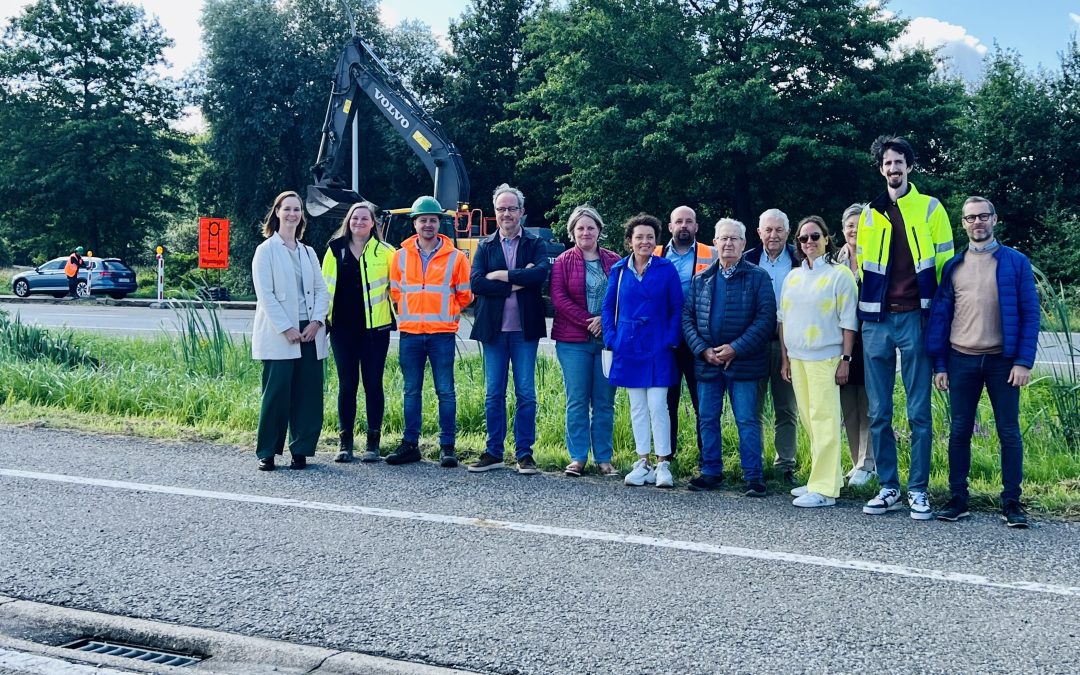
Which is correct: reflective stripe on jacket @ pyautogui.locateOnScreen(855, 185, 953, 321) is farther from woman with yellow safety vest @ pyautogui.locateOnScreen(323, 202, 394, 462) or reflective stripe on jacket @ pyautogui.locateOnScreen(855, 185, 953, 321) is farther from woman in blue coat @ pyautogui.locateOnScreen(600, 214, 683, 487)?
woman with yellow safety vest @ pyautogui.locateOnScreen(323, 202, 394, 462)

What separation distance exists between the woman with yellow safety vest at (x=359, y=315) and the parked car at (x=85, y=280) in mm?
26951

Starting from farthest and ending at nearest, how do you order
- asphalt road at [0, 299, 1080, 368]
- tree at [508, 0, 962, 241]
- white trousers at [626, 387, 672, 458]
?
1. tree at [508, 0, 962, 241]
2. asphalt road at [0, 299, 1080, 368]
3. white trousers at [626, 387, 672, 458]

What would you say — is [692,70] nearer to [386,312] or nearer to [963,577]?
[386,312]

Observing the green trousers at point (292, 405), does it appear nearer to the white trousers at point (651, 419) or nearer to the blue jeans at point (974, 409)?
the white trousers at point (651, 419)

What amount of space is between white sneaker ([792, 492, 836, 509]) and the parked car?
98.3 ft

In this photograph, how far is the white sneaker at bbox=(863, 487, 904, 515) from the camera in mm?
5977

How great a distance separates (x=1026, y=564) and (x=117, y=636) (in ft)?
13.8

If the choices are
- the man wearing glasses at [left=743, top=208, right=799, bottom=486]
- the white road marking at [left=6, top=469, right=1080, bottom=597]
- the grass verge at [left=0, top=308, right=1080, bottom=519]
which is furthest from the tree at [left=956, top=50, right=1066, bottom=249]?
the white road marking at [left=6, top=469, right=1080, bottom=597]

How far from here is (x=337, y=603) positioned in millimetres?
4402

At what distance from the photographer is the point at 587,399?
24.1ft

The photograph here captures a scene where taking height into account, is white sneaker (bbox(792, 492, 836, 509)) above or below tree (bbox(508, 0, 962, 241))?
below

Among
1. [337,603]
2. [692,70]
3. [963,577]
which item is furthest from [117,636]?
[692,70]

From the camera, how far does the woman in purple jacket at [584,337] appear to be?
7.19 m

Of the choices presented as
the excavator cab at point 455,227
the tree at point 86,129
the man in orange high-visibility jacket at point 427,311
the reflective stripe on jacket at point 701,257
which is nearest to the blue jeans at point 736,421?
the reflective stripe on jacket at point 701,257
